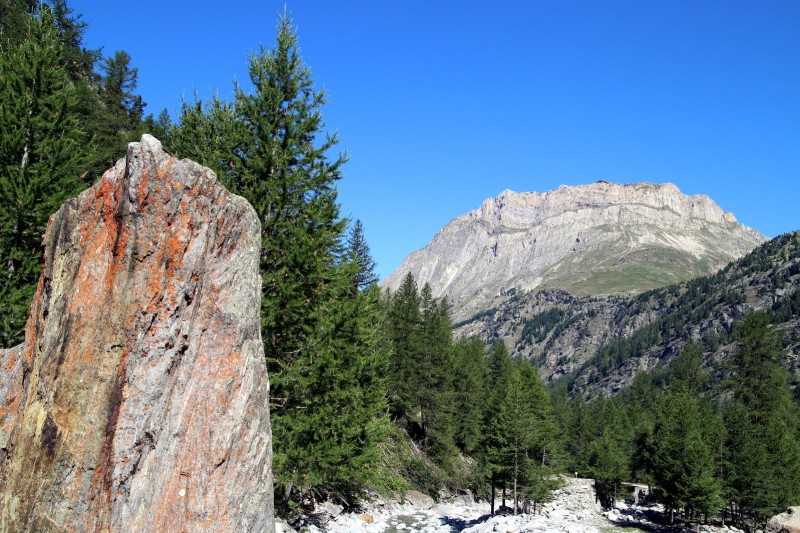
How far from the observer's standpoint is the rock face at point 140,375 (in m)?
7.49

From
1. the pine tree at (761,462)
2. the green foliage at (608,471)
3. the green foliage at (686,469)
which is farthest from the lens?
the green foliage at (608,471)

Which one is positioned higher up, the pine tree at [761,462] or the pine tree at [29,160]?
the pine tree at [29,160]

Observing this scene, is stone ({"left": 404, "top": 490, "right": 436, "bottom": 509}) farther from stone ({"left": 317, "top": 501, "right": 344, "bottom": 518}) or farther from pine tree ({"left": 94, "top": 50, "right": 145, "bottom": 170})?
pine tree ({"left": 94, "top": 50, "right": 145, "bottom": 170})

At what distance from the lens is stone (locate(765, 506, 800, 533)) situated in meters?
44.5

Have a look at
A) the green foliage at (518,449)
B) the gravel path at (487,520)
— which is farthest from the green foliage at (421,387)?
the green foliage at (518,449)

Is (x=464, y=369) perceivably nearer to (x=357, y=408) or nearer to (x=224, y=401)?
(x=357, y=408)

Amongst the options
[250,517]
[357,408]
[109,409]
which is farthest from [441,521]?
[109,409]

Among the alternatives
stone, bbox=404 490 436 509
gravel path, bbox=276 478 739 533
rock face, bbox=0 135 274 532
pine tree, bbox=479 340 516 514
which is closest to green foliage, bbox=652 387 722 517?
gravel path, bbox=276 478 739 533

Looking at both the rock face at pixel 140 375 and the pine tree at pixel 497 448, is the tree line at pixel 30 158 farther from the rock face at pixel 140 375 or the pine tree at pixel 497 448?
the pine tree at pixel 497 448

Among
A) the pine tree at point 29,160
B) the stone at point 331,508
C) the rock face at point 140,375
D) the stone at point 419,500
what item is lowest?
the stone at point 419,500

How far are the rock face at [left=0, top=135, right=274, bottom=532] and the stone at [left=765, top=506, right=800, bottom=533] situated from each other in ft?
180

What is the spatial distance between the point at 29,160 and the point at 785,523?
202ft

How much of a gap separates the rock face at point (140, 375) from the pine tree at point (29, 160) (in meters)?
7.21

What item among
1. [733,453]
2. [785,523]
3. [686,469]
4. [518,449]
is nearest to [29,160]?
[518,449]
